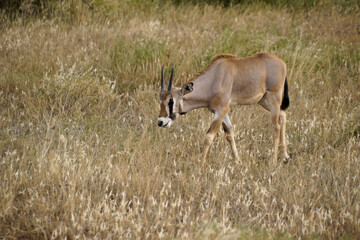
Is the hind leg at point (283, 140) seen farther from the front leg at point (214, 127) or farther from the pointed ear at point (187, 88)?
the pointed ear at point (187, 88)

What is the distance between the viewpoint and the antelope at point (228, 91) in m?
6.04

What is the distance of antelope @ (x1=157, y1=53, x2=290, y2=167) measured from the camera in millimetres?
6035

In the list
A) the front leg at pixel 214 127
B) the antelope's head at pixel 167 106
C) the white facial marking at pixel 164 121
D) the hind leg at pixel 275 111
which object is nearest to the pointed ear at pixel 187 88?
the antelope's head at pixel 167 106

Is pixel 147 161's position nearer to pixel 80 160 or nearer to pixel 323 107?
pixel 80 160

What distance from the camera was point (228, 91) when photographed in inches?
244

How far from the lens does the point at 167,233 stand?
4379mm

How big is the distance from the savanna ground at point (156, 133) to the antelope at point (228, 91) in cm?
37

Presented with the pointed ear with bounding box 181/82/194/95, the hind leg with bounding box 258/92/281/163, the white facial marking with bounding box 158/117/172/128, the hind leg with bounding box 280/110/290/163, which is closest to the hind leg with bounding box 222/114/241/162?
the hind leg with bounding box 258/92/281/163

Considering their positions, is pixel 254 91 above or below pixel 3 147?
above

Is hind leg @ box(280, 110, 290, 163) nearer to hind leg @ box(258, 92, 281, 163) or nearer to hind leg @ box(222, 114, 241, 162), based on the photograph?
hind leg @ box(258, 92, 281, 163)

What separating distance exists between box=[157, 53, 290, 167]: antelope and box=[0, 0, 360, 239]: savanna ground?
1.23 feet

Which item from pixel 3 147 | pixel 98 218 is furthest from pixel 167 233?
pixel 3 147

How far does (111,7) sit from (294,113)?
238 inches

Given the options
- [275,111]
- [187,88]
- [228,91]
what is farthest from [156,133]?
[275,111]
